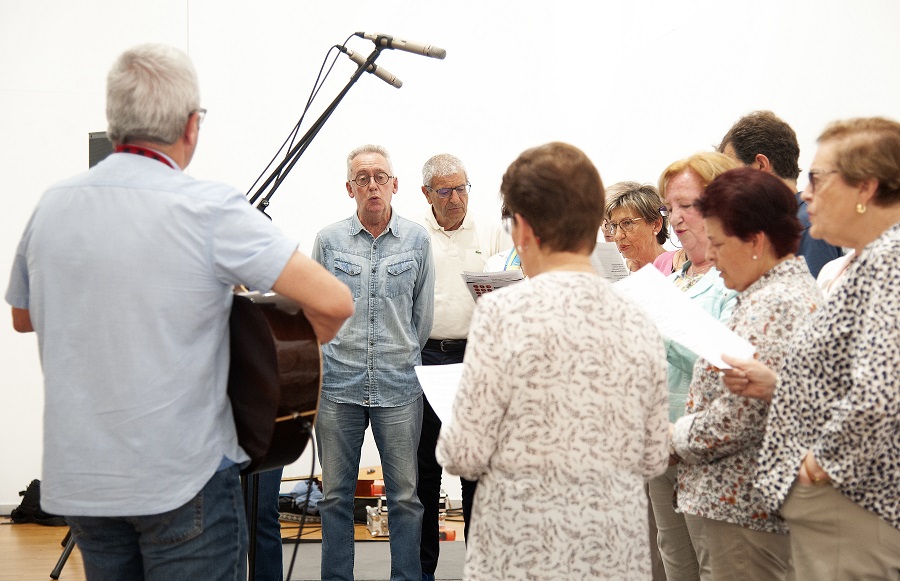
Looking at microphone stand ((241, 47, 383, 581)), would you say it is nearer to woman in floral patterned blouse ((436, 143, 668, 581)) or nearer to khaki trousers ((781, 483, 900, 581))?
woman in floral patterned blouse ((436, 143, 668, 581))

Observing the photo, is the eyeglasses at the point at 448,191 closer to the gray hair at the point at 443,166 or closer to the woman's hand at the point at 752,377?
the gray hair at the point at 443,166

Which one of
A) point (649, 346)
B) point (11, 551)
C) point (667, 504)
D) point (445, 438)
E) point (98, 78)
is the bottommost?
point (11, 551)

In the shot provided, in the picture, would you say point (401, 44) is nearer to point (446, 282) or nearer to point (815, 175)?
point (446, 282)

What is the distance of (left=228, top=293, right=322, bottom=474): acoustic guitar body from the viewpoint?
1.72 meters

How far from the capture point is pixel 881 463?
1589mm

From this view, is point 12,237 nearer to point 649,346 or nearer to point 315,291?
point 315,291

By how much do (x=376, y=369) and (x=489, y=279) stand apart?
67cm

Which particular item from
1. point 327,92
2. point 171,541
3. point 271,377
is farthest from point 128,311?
point 327,92

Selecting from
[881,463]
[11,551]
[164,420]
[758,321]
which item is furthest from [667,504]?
[11,551]

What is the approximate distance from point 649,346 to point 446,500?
374 centimetres

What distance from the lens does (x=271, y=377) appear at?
1.72m

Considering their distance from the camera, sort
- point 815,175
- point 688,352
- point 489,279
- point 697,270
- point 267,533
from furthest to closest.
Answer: point 267,533
point 489,279
point 697,270
point 688,352
point 815,175

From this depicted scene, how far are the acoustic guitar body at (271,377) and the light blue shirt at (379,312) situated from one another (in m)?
1.75

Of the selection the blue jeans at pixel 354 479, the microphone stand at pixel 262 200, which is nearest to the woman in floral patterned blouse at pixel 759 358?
the microphone stand at pixel 262 200
